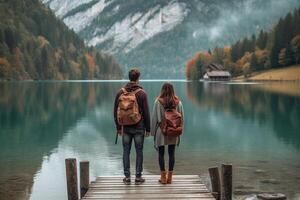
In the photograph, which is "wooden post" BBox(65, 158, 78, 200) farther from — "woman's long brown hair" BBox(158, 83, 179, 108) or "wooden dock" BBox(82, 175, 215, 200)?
"woman's long brown hair" BBox(158, 83, 179, 108)

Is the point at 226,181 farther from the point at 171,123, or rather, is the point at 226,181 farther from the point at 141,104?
the point at 141,104

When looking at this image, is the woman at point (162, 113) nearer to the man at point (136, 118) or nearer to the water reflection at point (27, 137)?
the man at point (136, 118)

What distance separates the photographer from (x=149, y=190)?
19.1m

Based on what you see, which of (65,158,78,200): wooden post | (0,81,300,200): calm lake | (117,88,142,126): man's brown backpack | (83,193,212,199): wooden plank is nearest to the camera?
(83,193,212,199): wooden plank

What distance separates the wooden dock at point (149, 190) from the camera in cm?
1827

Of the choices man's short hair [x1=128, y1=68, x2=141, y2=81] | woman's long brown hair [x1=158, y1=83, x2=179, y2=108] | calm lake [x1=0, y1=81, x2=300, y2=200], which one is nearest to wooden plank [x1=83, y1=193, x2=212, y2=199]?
woman's long brown hair [x1=158, y1=83, x2=179, y2=108]

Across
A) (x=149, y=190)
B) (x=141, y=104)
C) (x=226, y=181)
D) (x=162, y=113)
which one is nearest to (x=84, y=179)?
(x=149, y=190)

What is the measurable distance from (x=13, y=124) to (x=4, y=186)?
33984mm

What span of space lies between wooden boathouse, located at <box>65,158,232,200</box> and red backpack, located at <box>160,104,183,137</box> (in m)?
2.00

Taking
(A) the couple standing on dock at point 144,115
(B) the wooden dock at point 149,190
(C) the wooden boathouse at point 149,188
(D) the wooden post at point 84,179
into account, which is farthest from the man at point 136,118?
(D) the wooden post at point 84,179

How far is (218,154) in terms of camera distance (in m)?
39.2

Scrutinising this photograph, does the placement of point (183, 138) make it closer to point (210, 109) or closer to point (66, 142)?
point (66, 142)

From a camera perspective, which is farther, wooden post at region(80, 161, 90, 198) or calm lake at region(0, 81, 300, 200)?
calm lake at region(0, 81, 300, 200)

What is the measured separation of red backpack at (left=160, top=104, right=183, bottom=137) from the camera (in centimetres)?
1956
